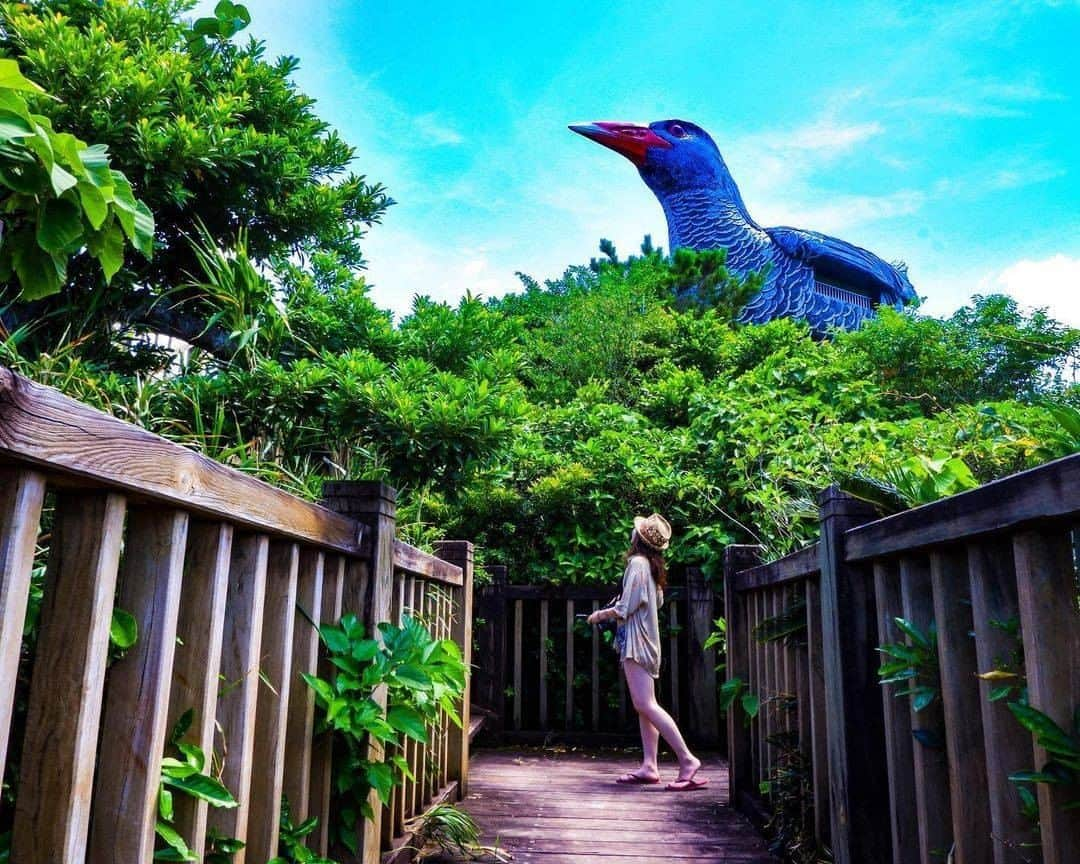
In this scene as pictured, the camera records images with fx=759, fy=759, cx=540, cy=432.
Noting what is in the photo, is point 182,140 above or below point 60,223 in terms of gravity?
above

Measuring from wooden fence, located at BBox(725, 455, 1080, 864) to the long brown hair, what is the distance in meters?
1.60

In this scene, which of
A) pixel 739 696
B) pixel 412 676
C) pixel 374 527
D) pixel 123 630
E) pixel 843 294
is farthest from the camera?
pixel 843 294

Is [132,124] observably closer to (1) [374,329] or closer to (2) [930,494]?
(1) [374,329]

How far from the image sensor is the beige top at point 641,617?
470 cm

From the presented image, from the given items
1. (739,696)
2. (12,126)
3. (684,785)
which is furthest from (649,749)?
(12,126)

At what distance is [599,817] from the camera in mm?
3764

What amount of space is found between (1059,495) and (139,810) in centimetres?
152

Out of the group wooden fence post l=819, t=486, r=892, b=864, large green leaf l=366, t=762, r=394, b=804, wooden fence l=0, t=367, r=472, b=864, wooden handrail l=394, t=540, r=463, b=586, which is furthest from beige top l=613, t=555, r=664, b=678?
wooden fence l=0, t=367, r=472, b=864

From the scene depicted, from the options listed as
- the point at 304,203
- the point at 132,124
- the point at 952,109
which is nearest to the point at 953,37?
the point at 952,109

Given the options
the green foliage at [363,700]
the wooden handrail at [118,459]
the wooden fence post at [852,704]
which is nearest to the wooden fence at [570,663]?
the wooden fence post at [852,704]

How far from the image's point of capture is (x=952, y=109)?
40.5 feet

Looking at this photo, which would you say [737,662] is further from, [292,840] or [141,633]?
[141,633]

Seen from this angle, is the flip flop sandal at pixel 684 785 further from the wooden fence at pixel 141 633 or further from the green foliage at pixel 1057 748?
the green foliage at pixel 1057 748

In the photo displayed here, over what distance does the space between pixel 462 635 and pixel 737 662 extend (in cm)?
152
